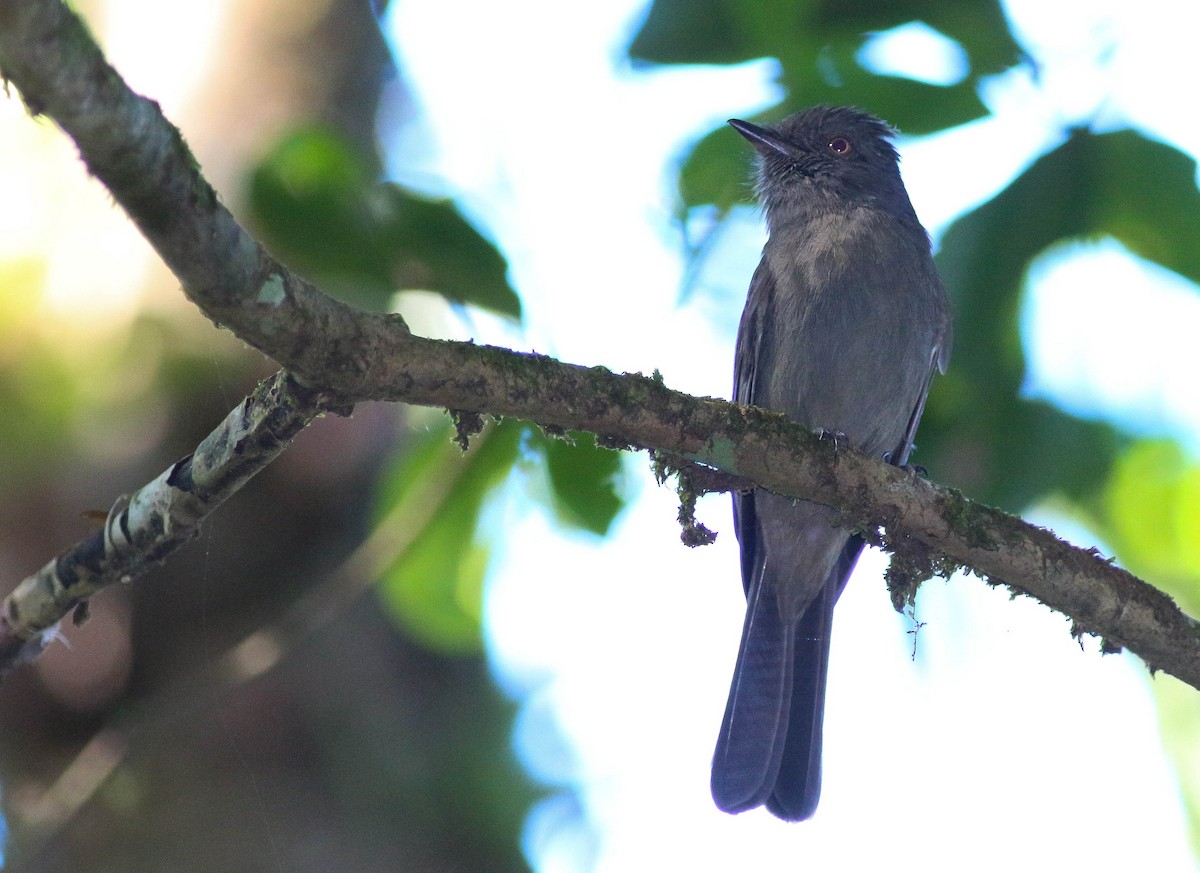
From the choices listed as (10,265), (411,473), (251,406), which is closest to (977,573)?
(411,473)

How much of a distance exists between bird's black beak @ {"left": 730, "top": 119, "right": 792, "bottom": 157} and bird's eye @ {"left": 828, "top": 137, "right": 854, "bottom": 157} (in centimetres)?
29

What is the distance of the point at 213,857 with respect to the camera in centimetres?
A: 446

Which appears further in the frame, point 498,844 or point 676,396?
point 498,844

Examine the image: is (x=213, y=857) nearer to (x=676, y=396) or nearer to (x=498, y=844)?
(x=498, y=844)

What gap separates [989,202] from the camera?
3.91 meters

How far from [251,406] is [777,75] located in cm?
220

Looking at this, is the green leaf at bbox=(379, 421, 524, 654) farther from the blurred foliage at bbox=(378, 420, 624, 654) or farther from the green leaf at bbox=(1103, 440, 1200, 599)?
the green leaf at bbox=(1103, 440, 1200, 599)

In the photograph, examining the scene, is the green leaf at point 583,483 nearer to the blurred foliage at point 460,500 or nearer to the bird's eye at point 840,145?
the blurred foliage at point 460,500

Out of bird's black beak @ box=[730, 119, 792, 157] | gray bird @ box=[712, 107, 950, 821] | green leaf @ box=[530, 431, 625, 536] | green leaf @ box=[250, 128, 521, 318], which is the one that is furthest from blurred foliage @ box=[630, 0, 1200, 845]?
green leaf @ box=[530, 431, 625, 536]

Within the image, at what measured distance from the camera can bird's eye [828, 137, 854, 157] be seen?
599 cm

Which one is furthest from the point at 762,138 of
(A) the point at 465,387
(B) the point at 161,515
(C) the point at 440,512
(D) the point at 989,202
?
(B) the point at 161,515

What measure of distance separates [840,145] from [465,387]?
12.2ft

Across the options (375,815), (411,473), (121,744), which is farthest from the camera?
(375,815)

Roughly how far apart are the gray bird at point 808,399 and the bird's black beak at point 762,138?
16 millimetres
